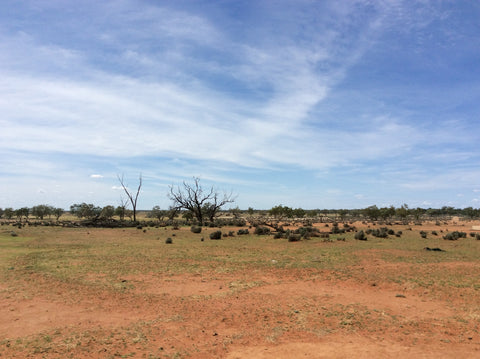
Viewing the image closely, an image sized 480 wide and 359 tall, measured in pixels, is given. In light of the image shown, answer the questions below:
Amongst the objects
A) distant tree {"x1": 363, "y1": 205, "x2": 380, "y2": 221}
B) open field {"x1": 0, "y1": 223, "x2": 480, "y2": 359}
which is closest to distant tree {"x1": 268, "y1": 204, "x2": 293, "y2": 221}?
distant tree {"x1": 363, "y1": 205, "x2": 380, "y2": 221}

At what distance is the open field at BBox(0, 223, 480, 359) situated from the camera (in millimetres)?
7242

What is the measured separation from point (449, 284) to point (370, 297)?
411cm

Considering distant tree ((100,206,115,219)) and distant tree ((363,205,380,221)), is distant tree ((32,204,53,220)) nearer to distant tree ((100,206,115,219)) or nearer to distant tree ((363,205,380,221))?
distant tree ((100,206,115,219))

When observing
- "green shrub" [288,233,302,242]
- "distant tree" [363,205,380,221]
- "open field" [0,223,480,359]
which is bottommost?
"open field" [0,223,480,359]

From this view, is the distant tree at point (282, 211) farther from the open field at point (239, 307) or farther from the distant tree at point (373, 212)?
the open field at point (239, 307)

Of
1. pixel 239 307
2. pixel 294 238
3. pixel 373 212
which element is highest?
pixel 373 212

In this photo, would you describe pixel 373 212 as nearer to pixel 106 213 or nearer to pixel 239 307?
pixel 106 213

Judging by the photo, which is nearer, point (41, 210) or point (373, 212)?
point (373, 212)

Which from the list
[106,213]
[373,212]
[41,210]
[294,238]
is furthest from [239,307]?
[41,210]

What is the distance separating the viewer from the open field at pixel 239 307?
724cm

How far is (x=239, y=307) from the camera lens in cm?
995

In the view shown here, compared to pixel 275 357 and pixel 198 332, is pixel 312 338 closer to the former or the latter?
pixel 275 357

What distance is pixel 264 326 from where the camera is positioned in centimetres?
848

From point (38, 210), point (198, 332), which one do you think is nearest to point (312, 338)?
point (198, 332)
